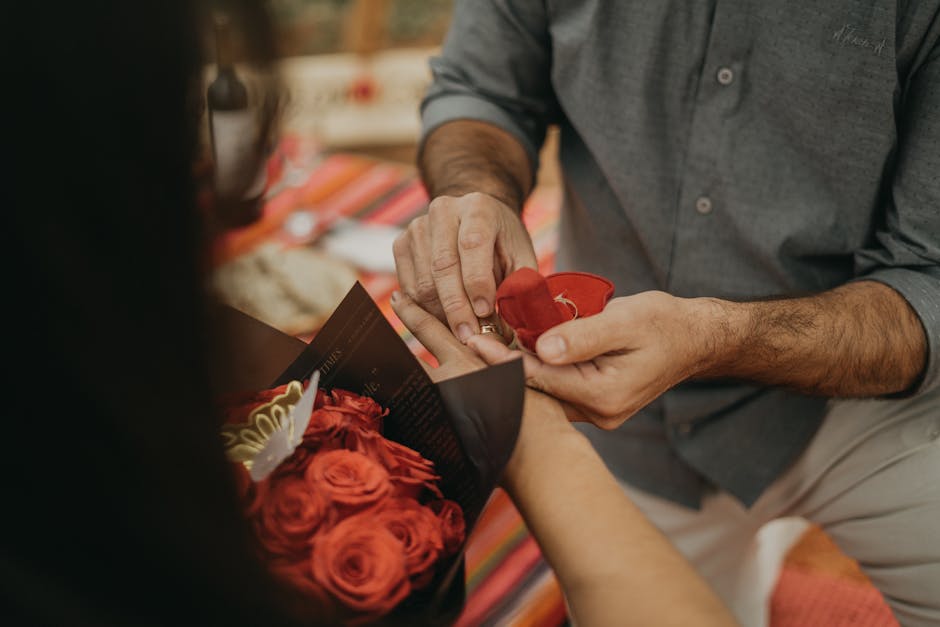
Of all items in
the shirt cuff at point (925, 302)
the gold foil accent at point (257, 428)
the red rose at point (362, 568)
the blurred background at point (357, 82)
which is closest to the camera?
the red rose at point (362, 568)

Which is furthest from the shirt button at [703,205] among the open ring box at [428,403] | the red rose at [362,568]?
the red rose at [362,568]

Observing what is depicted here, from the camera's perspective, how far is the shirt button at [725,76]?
99 centimetres

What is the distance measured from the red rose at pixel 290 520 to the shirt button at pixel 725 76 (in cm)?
77

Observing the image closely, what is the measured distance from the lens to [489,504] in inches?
43.4

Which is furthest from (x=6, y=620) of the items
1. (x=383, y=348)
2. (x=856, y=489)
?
(x=856, y=489)

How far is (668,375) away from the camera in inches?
30.3

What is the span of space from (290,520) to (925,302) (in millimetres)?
803

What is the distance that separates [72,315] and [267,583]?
225 millimetres

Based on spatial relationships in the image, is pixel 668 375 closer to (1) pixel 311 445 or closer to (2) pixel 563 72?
(1) pixel 311 445

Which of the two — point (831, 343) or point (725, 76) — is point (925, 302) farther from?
point (725, 76)

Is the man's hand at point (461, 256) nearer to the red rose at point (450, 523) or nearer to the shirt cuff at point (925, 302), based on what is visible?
the red rose at point (450, 523)

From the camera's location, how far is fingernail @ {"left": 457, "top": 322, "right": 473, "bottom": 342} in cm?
82

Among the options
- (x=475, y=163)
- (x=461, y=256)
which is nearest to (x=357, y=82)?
(x=475, y=163)

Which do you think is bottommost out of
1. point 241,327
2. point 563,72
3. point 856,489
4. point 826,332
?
point 856,489
